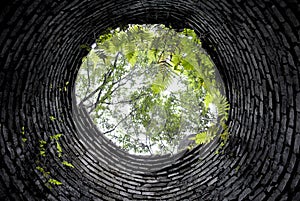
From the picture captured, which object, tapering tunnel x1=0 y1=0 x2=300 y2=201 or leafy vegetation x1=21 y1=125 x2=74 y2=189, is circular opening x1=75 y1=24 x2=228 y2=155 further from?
leafy vegetation x1=21 y1=125 x2=74 y2=189

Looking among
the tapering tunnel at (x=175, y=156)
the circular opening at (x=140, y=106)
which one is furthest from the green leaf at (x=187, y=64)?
the circular opening at (x=140, y=106)

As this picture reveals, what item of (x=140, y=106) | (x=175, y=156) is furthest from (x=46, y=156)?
(x=140, y=106)

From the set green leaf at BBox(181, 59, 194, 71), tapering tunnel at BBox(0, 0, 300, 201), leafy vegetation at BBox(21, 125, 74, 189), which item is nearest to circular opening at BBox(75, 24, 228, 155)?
tapering tunnel at BBox(0, 0, 300, 201)

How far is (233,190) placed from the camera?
13.4 feet

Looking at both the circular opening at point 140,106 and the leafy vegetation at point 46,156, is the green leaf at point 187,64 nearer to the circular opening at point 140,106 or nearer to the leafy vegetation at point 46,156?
the leafy vegetation at point 46,156

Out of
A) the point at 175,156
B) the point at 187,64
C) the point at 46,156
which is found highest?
the point at 187,64

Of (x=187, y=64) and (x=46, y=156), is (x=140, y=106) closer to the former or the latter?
(x=187, y=64)

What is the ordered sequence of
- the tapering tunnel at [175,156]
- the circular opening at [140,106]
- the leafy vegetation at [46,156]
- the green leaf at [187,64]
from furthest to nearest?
the circular opening at [140,106] < the green leaf at [187,64] < the leafy vegetation at [46,156] < the tapering tunnel at [175,156]

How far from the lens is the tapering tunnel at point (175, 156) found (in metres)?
3.29

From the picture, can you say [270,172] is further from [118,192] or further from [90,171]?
[90,171]

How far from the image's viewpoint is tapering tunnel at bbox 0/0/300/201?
329 centimetres

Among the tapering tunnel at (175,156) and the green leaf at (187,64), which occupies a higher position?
the green leaf at (187,64)

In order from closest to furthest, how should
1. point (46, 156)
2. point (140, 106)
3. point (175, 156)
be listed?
point (46, 156), point (175, 156), point (140, 106)

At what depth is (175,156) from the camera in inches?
215
